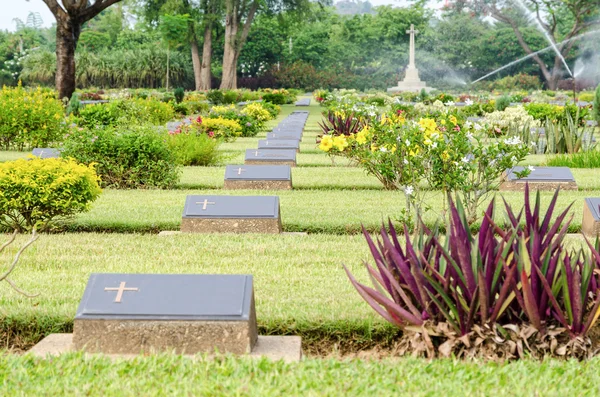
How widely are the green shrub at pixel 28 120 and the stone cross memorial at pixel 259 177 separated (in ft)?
22.4

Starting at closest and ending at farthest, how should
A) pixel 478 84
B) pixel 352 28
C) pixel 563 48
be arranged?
1. pixel 563 48
2. pixel 478 84
3. pixel 352 28

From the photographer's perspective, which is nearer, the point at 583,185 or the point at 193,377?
the point at 193,377

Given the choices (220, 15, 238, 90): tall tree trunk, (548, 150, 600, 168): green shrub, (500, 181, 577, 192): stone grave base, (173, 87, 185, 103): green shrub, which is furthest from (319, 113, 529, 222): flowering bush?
(220, 15, 238, 90): tall tree trunk

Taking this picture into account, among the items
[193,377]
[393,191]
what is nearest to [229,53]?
[393,191]

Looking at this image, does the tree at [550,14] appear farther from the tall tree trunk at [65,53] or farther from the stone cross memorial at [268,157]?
the stone cross memorial at [268,157]

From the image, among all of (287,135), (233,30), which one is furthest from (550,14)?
(287,135)

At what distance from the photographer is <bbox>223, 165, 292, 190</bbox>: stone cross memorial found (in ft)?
33.9

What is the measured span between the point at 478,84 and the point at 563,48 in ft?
23.4

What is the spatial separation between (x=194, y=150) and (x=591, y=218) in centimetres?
753

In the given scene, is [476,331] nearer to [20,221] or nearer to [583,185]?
[20,221]

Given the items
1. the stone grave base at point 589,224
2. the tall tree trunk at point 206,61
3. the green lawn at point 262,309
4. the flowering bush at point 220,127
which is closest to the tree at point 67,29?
the flowering bush at point 220,127

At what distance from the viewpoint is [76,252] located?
668 centimetres

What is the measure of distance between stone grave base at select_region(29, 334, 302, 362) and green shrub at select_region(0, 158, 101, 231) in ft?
10.2

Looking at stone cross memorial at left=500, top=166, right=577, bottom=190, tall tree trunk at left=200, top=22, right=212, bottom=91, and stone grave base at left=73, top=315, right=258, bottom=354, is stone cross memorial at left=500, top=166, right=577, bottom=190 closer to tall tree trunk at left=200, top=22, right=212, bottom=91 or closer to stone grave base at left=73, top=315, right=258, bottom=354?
stone grave base at left=73, top=315, right=258, bottom=354
